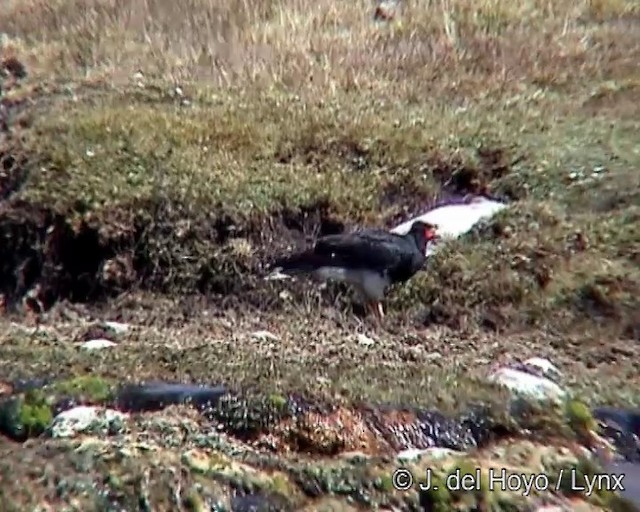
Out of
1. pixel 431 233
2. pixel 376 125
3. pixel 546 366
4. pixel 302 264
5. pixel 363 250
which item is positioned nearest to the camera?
pixel 546 366

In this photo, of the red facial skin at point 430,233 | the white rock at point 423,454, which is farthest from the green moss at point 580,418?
the red facial skin at point 430,233

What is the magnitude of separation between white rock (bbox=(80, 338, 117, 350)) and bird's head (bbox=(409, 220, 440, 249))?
2.60 metres

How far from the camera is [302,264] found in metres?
9.32

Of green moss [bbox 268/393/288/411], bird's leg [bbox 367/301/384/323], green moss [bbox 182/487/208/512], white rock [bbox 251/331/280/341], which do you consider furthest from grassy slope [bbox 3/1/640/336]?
green moss [bbox 182/487/208/512]

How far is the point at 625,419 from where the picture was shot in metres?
6.78

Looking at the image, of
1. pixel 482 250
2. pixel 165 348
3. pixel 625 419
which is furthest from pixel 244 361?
pixel 482 250

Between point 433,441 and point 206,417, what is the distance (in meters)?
1.20

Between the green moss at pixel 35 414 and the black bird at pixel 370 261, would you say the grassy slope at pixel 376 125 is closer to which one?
the black bird at pixel 370 261

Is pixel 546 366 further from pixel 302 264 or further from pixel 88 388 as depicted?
pixel 88 388

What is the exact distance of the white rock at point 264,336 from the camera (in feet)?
26.7

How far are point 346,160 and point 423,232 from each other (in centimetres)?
168

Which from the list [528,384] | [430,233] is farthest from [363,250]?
[528,384]

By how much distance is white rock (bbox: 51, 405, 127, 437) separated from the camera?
6020 mm

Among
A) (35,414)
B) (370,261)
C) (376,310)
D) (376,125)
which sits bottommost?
(376,310)
